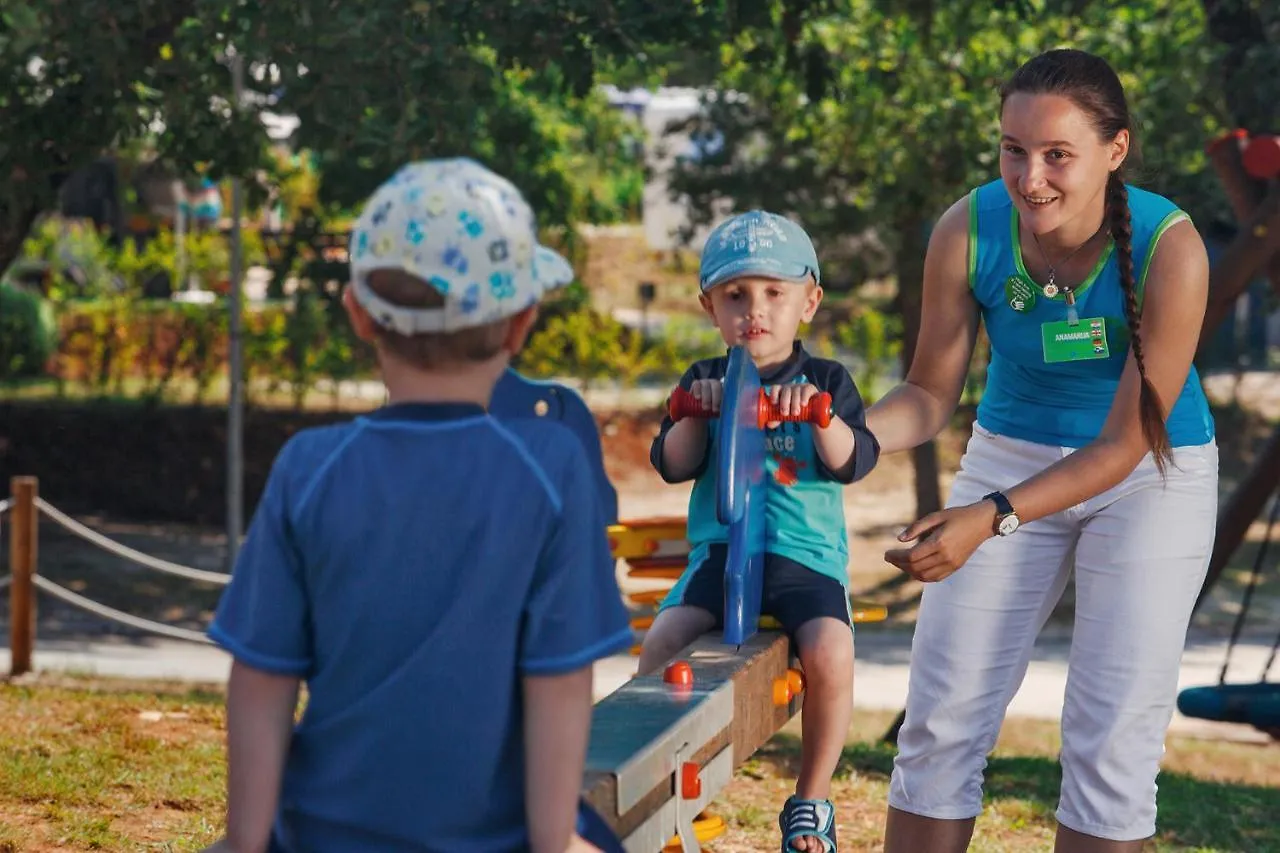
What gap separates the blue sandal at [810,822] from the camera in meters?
3.27

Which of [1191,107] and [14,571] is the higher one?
[1191,107]

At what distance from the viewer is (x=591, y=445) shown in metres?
3.02

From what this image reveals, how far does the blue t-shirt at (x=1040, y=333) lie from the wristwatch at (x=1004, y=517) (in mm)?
213

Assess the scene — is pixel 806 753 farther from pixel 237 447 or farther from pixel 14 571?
pixel 237 447

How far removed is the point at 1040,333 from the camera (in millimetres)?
3227

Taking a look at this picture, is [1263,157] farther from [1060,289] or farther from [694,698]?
[694,698]

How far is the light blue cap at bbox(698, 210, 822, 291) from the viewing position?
3.38 m

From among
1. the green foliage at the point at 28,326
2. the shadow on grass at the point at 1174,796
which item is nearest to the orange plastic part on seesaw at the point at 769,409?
the shadow on grass at the point at 1174,796

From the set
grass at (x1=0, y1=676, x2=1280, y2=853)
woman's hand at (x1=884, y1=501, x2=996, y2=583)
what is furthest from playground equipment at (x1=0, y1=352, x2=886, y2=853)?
grass at (x1=0, y1=676, x2=1280, y2=853)

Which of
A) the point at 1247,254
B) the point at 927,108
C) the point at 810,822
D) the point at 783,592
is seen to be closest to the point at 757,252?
the point at 783,592

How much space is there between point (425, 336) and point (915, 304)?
11.3 m

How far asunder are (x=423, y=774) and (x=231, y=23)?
4206mm

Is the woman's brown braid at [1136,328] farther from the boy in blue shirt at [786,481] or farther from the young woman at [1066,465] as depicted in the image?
the boy in blue shirt at [786,481]

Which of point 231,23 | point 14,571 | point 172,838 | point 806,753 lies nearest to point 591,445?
point 806,753
